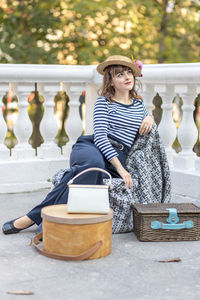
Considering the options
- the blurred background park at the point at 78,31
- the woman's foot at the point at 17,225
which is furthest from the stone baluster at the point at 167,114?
the blurred background park at the point at 78,31

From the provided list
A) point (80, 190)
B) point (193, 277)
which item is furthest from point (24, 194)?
point (193, 277)

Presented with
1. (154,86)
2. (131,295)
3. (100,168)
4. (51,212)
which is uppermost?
(154,86)

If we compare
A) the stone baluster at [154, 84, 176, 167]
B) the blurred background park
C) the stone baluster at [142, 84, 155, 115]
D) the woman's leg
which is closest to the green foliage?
the blurred background park

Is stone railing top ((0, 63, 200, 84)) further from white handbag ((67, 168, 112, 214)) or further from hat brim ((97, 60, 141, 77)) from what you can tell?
white handbag ((67, 168, 112, 214))

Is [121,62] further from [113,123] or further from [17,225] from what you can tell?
[17,225]

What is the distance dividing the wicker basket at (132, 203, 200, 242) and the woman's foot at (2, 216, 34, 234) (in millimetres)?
797

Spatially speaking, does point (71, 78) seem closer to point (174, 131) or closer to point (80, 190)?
point (174, 131)

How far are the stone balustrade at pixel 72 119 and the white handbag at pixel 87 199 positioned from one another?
1.71 m

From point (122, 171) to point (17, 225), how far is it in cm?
86

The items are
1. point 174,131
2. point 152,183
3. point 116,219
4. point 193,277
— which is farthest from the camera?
point 174,131

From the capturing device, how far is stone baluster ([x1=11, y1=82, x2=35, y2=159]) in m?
5.16

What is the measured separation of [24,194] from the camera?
5160 mm

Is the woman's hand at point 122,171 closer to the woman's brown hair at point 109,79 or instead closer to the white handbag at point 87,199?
the woman's brown hair at point 109,79

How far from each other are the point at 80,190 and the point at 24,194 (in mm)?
1966
